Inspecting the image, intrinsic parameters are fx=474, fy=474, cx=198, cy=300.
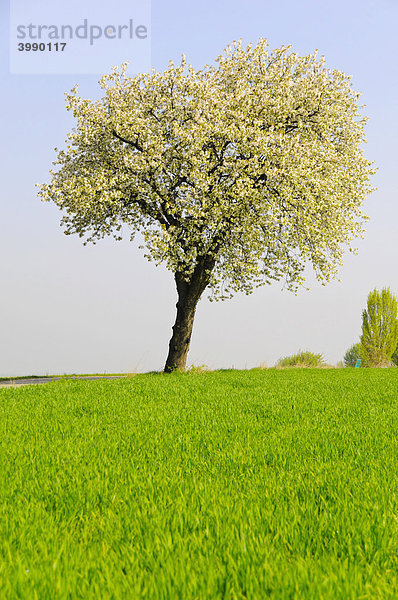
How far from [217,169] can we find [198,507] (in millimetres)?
18027

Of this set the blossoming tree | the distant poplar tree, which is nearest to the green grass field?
the blossoming tree

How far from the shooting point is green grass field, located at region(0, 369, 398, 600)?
116 inches

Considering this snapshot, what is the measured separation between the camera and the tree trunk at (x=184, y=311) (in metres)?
22.1

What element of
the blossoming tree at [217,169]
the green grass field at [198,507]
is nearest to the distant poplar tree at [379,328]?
the blossoming tree at [217,169]

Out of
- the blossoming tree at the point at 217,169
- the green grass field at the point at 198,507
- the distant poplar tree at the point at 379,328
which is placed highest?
the blossoming tree at the point at 217,169

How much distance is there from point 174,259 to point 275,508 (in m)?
16.0

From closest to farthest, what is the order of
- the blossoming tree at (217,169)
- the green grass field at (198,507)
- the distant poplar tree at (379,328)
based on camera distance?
the green grass field at (198,507)
the blossoming tree at (217,169)
the distant poplar tree at (379,328)

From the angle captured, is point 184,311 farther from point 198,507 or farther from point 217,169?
point 198,507

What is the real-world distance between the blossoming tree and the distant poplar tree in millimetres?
17397

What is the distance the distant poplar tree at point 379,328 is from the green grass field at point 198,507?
31128mm

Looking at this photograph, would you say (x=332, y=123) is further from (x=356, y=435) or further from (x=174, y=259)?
(x=356, y=435)

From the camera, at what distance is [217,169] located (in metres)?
20.6

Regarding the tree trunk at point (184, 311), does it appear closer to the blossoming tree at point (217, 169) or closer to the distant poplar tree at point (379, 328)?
the blossoming tree at point (217, 169)

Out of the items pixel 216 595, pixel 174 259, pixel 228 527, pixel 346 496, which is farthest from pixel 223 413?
pixel 174 259
